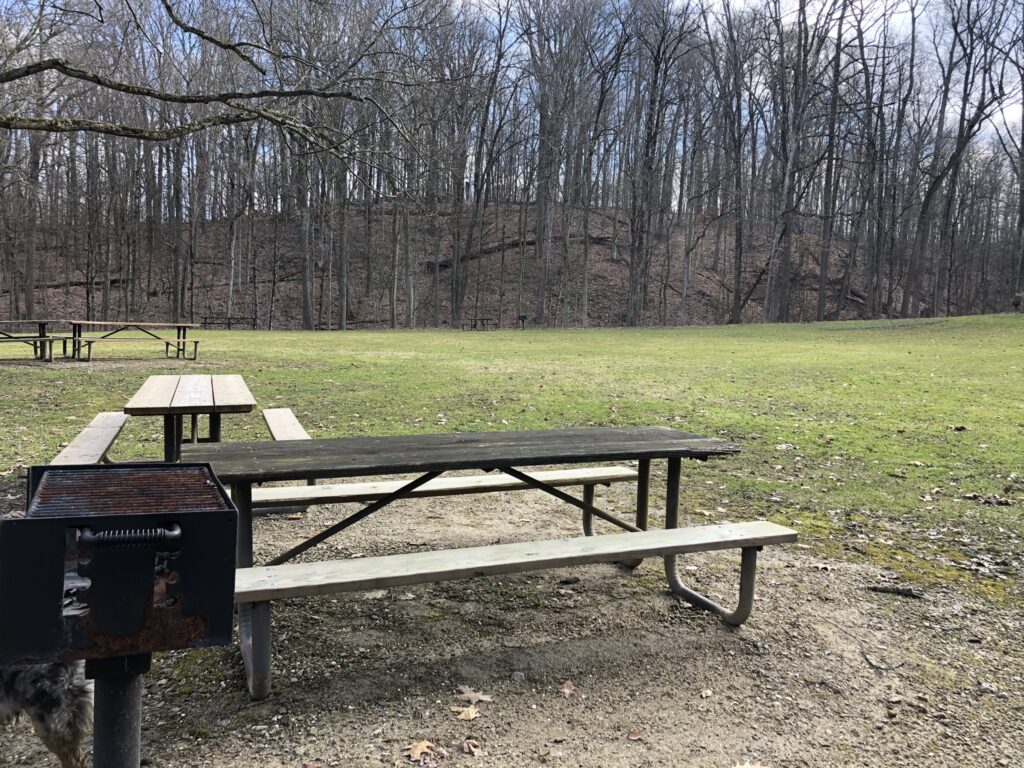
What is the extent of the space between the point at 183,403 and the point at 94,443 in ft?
2.04

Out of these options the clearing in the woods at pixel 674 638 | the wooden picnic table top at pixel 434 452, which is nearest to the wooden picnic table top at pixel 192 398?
the clearing in the woods at pixel 674 638

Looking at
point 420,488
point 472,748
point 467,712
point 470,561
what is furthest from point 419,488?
point 472,748

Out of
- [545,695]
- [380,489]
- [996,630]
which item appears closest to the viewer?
[545,695]

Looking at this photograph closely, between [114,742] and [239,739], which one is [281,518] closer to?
[239,739]

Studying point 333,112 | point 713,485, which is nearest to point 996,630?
point 713,485

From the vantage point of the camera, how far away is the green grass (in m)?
5.12

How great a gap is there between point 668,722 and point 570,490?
127 inches

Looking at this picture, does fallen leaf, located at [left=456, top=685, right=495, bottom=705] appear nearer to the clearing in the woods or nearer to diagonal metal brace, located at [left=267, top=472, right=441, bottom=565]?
the clearing in the woods

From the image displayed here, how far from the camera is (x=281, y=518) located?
16.5 feet

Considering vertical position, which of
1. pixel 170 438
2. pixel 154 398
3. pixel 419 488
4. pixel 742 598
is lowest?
pixel 742 598

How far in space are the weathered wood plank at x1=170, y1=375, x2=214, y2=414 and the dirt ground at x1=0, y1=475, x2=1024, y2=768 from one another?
1.71m

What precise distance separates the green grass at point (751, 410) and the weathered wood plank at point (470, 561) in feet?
5.05

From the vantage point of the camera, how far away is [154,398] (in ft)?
16.7

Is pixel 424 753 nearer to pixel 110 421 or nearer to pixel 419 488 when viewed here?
pixel 419 488
